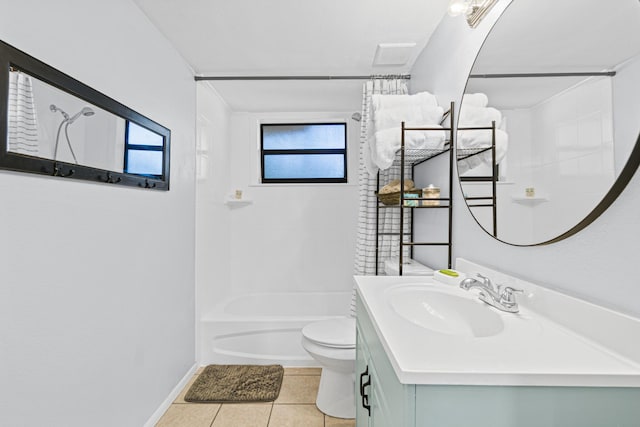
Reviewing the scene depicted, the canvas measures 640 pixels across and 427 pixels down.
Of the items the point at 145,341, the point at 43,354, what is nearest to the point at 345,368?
the point at 145,341

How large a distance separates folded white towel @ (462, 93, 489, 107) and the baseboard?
2259mm

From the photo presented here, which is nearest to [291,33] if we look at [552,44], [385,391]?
[552,44]

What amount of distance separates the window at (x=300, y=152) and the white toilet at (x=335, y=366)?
75.3 inches

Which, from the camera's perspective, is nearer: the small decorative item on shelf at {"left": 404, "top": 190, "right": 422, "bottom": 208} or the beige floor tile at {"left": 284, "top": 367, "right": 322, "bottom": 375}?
the small decorative item on shelf at {"left": 404, "top": 190, "right": 422, "bottom": 208}

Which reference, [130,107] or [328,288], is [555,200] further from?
[328,288]

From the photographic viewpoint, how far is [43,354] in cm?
116

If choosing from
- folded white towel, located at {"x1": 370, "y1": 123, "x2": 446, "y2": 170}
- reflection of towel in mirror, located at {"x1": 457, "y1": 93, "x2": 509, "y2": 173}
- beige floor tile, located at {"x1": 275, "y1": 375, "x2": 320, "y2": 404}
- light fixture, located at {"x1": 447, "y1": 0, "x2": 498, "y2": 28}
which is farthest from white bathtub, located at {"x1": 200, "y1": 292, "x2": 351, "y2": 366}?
light fixture, located at {"x1": 447, "y1": 0, "x2": 498, "y2": 28}

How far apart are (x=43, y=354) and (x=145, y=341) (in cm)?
67

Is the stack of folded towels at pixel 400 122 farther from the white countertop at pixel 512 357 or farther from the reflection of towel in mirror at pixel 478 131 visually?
the white countertop at pixel 512 357

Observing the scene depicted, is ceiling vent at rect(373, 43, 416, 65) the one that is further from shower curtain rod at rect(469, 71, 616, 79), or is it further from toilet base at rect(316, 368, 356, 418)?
toilet base at rect(316, 368, 356, 418)

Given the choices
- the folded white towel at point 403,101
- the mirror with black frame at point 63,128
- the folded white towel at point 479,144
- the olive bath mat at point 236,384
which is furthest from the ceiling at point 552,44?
the olive bath mat at point 236,384

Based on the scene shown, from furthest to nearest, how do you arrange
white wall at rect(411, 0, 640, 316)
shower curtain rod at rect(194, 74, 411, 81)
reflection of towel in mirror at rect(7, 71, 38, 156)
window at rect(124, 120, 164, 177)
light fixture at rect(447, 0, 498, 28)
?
shower curtain rod at rect(194, 74, 411, 81), window at rect(124, 120, 164, 177), light fixture at rect(447, 0, 498, 28), reflection of towel in mirror at rect(7, 71, 38, 156), white wall at rect(411, 0, 640, 316)

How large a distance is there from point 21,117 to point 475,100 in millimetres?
1635

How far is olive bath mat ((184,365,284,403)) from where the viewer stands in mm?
2145
